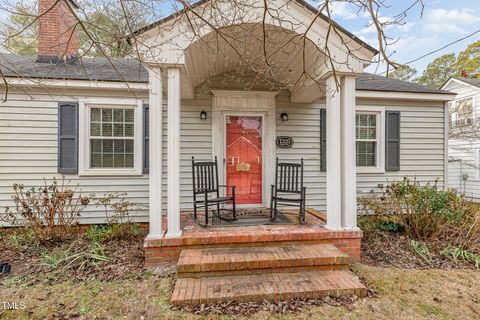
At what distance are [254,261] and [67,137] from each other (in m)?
4.03

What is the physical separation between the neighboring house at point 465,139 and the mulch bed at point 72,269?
11513 mm

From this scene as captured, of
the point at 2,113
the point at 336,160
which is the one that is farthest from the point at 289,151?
the point at 2,113

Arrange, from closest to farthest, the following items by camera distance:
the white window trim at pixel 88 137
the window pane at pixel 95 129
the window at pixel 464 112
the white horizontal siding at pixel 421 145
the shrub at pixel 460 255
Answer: the shrub at pixel 460 255 < the white window trim at pixel 88 137 < the window pane at pixel 95 129 < the white horizontal siding at pixel 421 145 < the window at pixel 464 112

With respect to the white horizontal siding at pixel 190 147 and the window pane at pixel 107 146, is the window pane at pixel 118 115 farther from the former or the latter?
the white horizontal siding at pixel 190 147

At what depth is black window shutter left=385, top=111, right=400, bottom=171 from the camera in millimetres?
5301

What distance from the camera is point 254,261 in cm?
280

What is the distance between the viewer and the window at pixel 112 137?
4621 mm

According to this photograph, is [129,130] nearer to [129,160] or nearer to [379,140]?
[129,160]

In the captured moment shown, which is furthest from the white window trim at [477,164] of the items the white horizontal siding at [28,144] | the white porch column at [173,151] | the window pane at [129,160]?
the white horizontal siding at [28,144]

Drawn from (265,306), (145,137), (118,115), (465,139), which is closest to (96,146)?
(118,115)

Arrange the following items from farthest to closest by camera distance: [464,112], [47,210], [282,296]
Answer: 1. [464,112]
2. [47,210]
3. [282,296]

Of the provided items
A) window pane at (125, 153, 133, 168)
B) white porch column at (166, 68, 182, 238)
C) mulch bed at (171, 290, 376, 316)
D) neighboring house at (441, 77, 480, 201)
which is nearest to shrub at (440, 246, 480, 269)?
mulch bed at (171, 290, 376, 316)

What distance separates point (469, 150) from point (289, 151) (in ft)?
30.6

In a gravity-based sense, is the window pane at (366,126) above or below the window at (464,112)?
below
